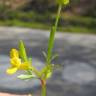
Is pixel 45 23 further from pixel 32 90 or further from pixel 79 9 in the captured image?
pixel 32 90

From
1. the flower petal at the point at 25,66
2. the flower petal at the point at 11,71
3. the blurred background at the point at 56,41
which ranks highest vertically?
the blurred background at the point at 56,41

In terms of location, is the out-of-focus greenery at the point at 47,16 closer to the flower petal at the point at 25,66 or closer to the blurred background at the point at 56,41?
the blurred background at the point at 56,41

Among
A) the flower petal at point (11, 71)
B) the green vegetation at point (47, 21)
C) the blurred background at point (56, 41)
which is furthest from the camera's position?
the green vegetation at point (47, 21)

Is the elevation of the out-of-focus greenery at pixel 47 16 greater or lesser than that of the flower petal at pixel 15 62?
greater

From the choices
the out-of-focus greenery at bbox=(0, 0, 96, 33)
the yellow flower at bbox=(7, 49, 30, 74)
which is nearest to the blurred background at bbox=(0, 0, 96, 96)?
the out-of-focus greenery at bbox=(0, 0, 96, 33)

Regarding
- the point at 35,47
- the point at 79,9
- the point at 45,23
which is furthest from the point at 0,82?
the point at 79,9

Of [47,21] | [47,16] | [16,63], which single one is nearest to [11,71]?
[16,63]

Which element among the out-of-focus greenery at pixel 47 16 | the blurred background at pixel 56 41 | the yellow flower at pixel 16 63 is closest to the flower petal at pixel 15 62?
the yellow flower at pixel 16 63

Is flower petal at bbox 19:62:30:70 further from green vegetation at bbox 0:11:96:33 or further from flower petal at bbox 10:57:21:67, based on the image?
green vegetation at bbox 0:11:96:33

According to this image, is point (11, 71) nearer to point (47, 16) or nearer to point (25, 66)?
point (25, 66)
